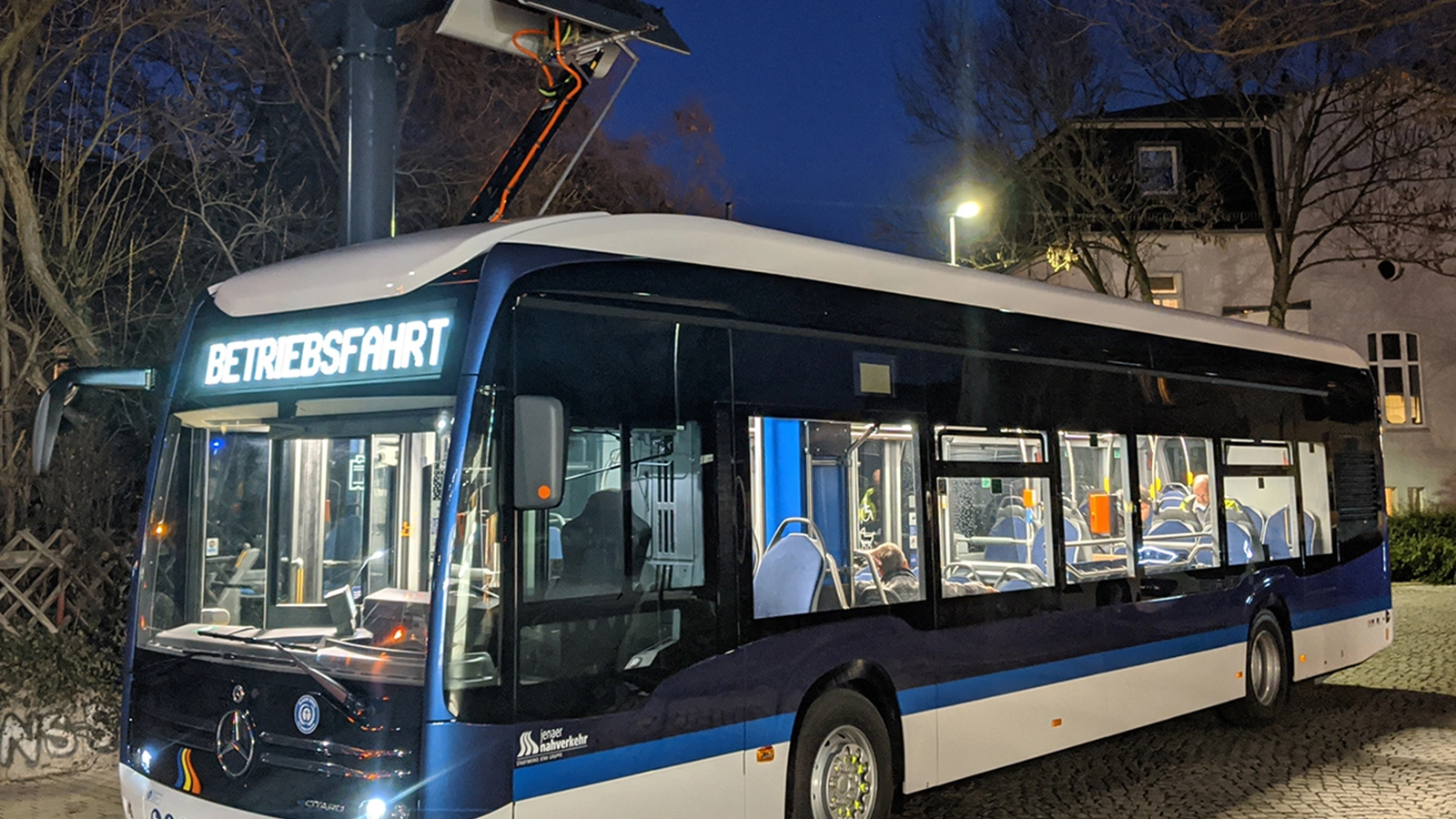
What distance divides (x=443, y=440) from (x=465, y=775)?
4.07 ft

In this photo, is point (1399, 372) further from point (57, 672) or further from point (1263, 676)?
point (57, 672)

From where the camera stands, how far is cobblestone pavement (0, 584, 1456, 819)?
7738mm

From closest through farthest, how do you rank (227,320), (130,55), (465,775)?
(465,775) → (227,320) → (130,55)

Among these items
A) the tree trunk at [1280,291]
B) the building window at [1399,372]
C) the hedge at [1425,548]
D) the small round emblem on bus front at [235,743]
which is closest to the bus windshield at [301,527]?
the small round emblem on bus front at [235,743]

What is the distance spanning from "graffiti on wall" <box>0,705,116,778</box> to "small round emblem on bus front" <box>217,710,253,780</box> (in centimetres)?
416

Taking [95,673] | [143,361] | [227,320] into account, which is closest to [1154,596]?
[227,320]

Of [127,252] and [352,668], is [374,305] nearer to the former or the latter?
[352,668]

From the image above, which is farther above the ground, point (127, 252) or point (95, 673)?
point (127, 252)

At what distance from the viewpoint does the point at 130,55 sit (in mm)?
12594

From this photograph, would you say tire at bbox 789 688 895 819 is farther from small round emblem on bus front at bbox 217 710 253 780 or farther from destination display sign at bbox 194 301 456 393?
destination display sign at bbox 194 301 456 393

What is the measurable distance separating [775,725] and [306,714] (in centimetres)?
219

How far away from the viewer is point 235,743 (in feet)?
17.0

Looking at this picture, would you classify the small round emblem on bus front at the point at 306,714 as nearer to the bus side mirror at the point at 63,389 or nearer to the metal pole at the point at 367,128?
the bus side mirror at the point at 63,389

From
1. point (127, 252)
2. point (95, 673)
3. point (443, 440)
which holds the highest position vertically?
point (127, 252)
